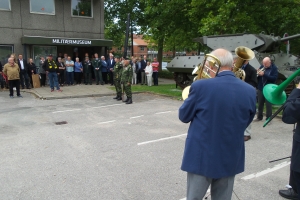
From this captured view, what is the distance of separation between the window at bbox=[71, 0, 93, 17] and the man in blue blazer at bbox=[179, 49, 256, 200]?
657 inches

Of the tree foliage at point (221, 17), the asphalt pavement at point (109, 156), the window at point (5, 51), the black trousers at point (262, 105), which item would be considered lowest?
the asphalt pavement at point (109, 156)

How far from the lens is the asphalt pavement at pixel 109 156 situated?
386 centimetres

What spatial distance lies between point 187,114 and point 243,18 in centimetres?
1406

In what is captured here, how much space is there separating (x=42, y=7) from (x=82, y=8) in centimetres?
246

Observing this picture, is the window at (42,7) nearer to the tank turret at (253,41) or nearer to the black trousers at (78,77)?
the black trousers at (78,77)

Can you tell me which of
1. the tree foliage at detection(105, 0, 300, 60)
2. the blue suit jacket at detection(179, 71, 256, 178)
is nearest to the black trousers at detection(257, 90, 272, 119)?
the blue suit jacket at detection(179, 71, 256, 178)

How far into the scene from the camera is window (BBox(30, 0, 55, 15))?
52.5ft

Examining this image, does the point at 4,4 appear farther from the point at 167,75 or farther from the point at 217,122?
the point at 217,122

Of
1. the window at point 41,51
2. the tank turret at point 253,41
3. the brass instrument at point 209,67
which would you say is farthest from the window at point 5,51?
the brass instrument at point 209,67

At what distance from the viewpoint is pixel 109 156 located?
5.14 meters

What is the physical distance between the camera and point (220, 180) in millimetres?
2465

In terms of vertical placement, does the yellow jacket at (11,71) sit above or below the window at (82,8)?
below

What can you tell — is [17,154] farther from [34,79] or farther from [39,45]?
[39,45]

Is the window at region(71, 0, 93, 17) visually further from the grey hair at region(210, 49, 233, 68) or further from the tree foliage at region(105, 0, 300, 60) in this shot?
the grey hair at region(210, 49, 233, 68)
